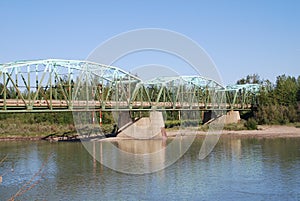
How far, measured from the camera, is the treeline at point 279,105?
6391 cm

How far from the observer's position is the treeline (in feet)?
210

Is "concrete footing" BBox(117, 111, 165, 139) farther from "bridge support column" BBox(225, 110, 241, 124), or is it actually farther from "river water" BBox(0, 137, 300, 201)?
"river water" BBox(0, 137, 300, 201)

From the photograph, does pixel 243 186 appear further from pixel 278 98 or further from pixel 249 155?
pixel 278 98

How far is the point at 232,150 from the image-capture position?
125ft

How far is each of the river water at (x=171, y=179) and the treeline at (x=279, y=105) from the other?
100 ft

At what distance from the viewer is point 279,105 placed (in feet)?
221

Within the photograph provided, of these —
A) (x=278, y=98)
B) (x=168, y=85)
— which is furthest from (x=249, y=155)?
(x=278, y=98)

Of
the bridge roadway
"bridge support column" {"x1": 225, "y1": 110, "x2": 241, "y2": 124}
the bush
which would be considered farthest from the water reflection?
"bridge support column" {"x1": 225, "y1": 110, "x2": 241, "y2": 124}

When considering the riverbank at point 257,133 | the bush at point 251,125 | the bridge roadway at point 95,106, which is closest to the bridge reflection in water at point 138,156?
the bridge roadway at point 95,106

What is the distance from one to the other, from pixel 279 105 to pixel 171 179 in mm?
47602

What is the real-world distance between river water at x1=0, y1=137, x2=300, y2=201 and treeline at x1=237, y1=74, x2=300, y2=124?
3053 cm

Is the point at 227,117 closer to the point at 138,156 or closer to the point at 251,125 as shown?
the point at 251,125

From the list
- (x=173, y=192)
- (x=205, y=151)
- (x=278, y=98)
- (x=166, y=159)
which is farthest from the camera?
(x=278, y=98)

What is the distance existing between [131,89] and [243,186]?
103ft
